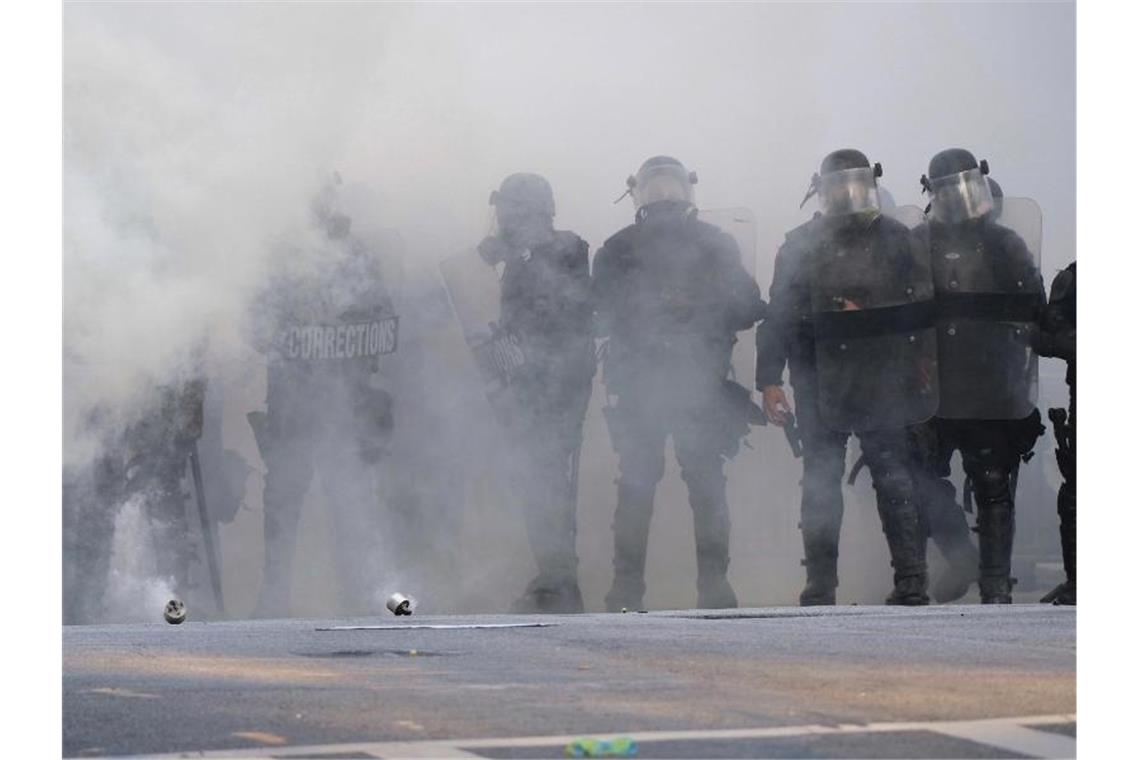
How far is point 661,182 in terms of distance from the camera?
8.96 m

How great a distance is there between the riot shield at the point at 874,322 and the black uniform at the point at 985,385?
80mm

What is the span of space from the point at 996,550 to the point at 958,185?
1546mm

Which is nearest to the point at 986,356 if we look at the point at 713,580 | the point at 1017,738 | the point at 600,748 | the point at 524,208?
the point at 713,580

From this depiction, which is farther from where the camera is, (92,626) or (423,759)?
(92,626)

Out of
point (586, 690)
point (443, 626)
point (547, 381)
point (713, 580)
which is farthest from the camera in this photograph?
point (547, 381)

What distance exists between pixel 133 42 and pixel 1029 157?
11.9ft

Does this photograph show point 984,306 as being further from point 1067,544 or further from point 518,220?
point 518,220

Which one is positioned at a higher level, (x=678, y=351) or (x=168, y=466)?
(x=678, y=351)

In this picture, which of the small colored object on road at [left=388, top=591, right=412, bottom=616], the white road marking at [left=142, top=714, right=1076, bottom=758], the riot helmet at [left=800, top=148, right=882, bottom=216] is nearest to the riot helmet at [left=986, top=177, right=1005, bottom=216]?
the riot helmet at [left=800, top=148, right=882, bottom=216]

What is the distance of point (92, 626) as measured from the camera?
8750mm

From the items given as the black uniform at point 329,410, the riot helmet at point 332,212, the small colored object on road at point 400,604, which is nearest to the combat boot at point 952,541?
the small colored object on road at point 400,604
